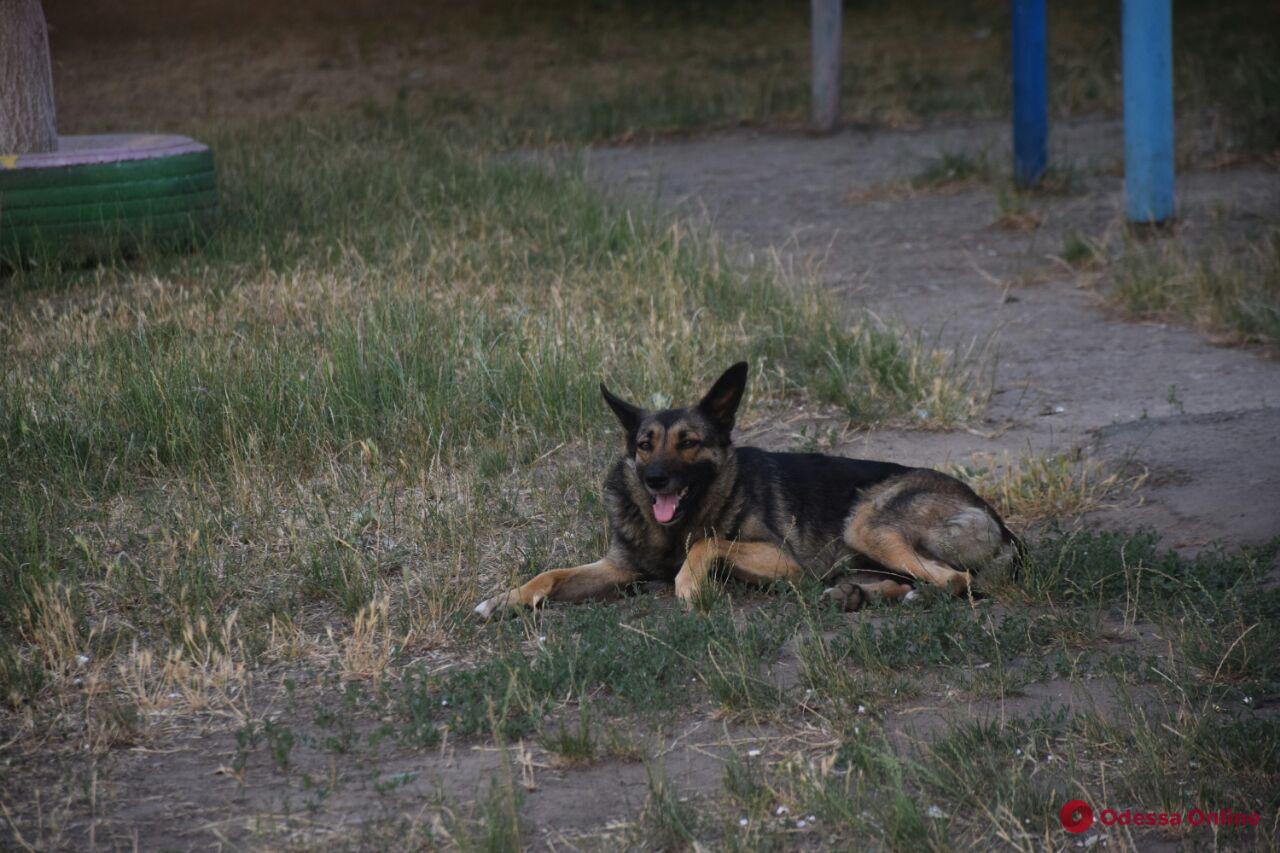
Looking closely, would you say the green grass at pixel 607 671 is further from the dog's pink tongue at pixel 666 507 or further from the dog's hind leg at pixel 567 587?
the dog's pink tongue at pixel 666 507

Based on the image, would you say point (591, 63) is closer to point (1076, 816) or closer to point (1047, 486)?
point (1047, 486)

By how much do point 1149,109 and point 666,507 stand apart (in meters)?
6.54

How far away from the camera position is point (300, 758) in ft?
12.4

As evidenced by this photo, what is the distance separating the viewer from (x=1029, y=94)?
11.5 metres

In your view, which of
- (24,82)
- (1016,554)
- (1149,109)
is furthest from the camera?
(1149,109)

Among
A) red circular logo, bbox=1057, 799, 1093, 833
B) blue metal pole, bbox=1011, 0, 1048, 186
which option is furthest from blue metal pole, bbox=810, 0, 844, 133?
red circular logo, bbox=1057, 799, 1093, 833

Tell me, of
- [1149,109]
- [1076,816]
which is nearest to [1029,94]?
[1149,109]

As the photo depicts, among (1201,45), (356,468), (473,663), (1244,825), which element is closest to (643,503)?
(473,663)

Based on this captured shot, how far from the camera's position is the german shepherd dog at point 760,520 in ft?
16.2

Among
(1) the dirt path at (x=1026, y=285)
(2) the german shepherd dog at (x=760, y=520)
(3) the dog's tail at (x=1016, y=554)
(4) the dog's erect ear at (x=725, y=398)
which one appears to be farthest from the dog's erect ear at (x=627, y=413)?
(1) the dirt path at (x=1026, y=285)

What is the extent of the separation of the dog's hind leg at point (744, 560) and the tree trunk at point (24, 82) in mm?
6458

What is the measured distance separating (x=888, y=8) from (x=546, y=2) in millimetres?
5333

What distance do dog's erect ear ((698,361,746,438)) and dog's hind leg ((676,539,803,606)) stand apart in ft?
1.56

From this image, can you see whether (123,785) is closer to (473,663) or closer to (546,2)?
(473,663)
